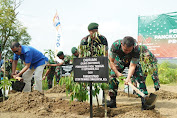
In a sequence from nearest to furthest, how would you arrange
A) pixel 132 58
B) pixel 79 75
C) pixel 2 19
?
pixel 79 75 < pixel 132 58 < pixel 2 19

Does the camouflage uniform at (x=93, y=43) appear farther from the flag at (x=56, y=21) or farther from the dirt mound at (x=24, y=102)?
the flag at (x=56, y=21)

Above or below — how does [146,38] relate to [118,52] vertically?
above

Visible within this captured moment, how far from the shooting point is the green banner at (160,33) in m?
11.8

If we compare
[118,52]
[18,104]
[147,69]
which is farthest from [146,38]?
[18,104]

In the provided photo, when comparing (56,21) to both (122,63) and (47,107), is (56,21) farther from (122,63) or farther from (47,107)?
(47,107)

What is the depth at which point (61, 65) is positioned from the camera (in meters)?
7.39

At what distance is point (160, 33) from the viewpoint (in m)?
12.0

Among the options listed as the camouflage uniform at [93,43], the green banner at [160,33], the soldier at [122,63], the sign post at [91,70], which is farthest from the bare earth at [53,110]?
the green banner at [160,33]

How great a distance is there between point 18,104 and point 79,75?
1.63m

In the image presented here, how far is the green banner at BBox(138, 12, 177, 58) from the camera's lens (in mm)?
11797

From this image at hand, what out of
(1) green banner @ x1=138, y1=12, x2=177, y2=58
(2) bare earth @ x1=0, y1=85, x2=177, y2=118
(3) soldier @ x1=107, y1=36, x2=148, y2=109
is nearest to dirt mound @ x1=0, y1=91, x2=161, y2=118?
(2) bare earth @ x1=0, y1=85, x2=177, y2=118

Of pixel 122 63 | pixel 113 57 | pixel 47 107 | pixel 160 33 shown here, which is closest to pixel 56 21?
pixel 160 33

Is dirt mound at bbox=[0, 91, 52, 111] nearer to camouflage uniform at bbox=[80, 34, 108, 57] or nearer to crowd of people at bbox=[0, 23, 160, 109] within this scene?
crowd of people at bbox=[0, 23, 160, 109]

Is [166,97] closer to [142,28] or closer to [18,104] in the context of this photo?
[18,104]
